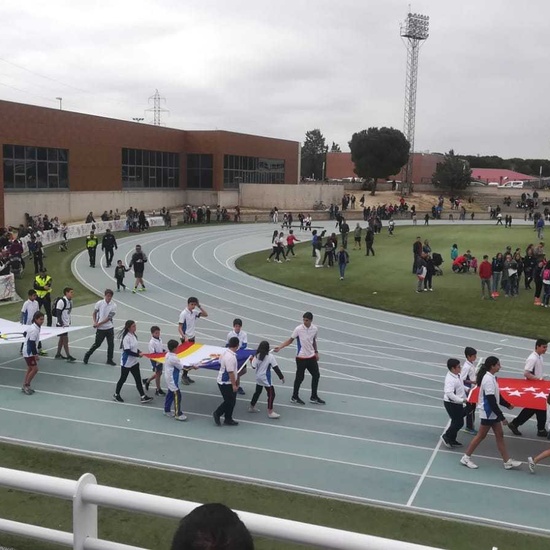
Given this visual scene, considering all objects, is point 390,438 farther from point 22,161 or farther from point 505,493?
point 22,161

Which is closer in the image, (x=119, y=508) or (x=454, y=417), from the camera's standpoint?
(x=119, y=508)

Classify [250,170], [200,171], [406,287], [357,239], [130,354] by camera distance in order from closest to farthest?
1. [130,354]
2. [406,287]
3. [357,239]
4. [200,171]
5. [250,170]

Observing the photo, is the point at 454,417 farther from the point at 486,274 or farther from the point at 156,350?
the point at 486,274

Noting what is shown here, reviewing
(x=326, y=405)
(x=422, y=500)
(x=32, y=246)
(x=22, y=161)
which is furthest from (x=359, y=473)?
(x=22, y=161)

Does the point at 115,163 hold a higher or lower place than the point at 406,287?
higher

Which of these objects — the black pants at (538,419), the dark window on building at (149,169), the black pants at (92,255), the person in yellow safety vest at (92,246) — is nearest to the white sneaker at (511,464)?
the black pants at (538,419)

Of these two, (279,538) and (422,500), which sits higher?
(279,538)

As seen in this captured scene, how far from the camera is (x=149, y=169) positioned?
61.0 m

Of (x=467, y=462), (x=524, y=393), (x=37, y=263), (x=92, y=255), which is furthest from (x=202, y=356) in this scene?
(x=92, y=255)

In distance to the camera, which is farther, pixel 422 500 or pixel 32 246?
pixel 32 246

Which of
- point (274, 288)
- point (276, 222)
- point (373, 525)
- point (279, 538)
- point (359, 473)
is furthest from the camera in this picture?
point (276, 222)

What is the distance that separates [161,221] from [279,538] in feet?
167

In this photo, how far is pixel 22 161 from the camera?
4500cm

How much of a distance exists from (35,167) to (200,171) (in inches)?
890
